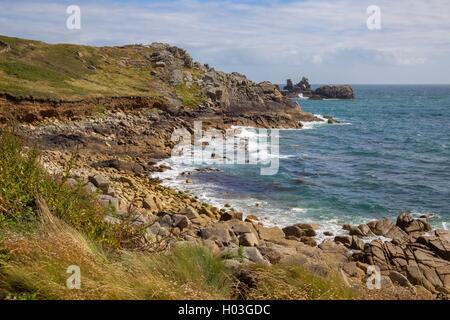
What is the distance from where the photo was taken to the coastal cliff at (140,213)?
19.0ft

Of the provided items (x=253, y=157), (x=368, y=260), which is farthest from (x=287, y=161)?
(x=368, y=260)

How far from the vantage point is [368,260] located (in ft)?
52.6

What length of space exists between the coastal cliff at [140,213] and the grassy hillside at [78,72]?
236 mm

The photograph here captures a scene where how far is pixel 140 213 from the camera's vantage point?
588 inches

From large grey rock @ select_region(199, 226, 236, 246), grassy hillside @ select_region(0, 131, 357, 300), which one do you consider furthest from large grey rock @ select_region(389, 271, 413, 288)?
grassy hillside @ select_region(0, 131, 357, 300)

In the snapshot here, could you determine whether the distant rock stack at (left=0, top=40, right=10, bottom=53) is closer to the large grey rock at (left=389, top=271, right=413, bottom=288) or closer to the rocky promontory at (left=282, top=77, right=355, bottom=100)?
the large grey rock at (left=389, top=271, right=413, bottom=288)

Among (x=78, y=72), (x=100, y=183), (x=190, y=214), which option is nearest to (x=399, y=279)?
(x=190, y=214)

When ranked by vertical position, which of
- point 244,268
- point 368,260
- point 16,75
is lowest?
point 368,260

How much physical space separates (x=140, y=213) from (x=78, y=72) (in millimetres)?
40339

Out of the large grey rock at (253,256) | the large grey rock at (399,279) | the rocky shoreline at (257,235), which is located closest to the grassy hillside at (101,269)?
the rocky shoreline at (257,235)

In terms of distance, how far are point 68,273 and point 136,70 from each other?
190ft

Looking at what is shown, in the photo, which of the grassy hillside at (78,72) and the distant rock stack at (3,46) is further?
the distant rock stack at (3,46)

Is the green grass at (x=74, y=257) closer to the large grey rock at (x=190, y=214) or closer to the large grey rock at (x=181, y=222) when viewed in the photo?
the large grey rock at (x=181, y=222)
